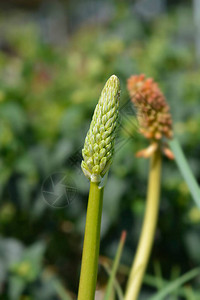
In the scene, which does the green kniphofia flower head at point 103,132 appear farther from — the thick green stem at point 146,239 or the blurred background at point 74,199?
the blurred background at point 74,199

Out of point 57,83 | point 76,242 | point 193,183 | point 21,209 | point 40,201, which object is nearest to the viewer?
point 193,183

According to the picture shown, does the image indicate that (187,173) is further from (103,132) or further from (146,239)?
(103,132)

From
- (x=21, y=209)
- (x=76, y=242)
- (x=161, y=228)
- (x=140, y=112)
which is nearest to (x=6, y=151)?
(x=21, y=209)

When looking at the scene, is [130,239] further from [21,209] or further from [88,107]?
[88,107]

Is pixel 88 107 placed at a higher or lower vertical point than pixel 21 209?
higher

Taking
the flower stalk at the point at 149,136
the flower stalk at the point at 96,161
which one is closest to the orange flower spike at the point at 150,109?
the flower stalk at the point at 149,136

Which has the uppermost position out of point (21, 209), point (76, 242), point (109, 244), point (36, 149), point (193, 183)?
point (193, 183)

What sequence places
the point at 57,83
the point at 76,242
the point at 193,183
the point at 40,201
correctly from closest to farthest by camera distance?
the point at 193,183, the point at 40,201, the point at 76,242, the point at 57,83
